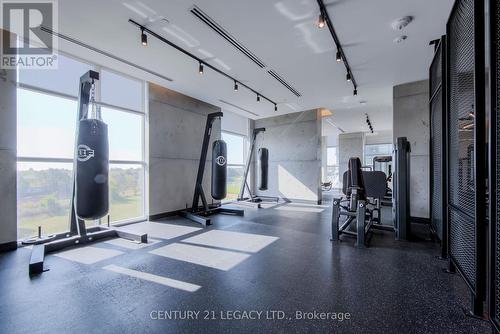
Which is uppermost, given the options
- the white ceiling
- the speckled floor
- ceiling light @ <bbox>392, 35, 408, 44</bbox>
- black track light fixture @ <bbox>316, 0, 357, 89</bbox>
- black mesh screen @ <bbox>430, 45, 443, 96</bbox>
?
the white ceiling

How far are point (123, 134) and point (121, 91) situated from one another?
Result: 96 centimetres

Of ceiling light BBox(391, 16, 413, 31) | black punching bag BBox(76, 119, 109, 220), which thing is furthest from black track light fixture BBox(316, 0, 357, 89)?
black punching bag BBox(76, 119, 109, 220)

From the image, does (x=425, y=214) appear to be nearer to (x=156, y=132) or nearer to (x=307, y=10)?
(x=307, y=10)

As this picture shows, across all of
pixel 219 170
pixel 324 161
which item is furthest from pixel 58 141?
pixel 324 161

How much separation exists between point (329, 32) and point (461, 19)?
1.65m

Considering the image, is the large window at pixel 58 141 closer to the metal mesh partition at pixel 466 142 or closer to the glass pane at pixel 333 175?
the metal mesh partition at pixel 466 142

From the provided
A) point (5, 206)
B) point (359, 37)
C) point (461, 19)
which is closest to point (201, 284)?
point (5, 206)

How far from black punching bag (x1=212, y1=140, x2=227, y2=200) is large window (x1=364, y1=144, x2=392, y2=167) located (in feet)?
41.0

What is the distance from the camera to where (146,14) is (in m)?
3.03

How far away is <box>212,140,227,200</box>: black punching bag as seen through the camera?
18.7 feet

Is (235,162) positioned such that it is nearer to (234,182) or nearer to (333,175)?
(234,182)

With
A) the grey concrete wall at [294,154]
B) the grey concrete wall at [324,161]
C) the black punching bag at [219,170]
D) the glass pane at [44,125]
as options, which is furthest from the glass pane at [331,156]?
the glass pane at [44,125]

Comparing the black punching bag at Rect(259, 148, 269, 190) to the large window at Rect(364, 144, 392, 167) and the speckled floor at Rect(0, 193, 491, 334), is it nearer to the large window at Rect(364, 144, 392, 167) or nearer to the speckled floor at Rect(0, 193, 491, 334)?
the speckled floor at Rect(0, 193, 491, 334)

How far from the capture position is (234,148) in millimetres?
8773
